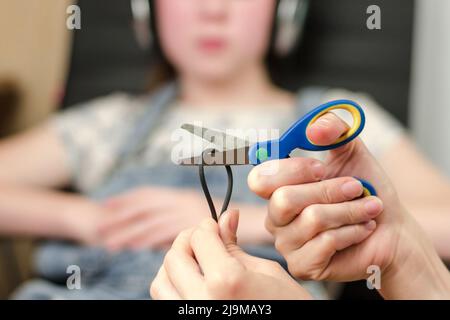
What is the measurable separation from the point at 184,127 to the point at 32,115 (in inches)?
A: 34.3

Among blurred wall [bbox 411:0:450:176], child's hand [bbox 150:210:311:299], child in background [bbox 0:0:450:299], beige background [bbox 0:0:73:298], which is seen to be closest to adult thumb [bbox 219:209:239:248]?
child's hand [bbox 150:210:311:299]

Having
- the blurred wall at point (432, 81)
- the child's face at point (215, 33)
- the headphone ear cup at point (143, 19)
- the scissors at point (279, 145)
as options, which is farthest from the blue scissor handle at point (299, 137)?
the blurred wall at point (432, 81)

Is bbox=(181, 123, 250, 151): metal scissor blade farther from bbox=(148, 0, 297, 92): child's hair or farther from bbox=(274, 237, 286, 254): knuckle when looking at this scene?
bbox=(148, 0, 297, 92): child's hair

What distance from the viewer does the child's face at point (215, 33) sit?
30.1 inches

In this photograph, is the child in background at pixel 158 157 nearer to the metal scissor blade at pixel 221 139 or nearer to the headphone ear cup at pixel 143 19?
the headphone ear cup at pixel 143 19

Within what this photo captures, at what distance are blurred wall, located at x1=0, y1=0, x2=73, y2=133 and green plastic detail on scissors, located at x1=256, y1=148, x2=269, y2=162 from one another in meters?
0.92

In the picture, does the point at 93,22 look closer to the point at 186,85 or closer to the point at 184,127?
the point at 186,85

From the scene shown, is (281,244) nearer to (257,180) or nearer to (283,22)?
(257,180)

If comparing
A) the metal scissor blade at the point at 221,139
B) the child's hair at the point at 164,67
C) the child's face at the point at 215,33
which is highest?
the child's face at the point at 215,33

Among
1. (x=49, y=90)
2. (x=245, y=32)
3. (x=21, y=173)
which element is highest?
(x=245, y=32)

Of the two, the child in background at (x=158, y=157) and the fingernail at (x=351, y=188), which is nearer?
the fingernail at (x=351, y=188)

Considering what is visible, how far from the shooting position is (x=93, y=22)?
1000mm

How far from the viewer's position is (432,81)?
3.29ft
